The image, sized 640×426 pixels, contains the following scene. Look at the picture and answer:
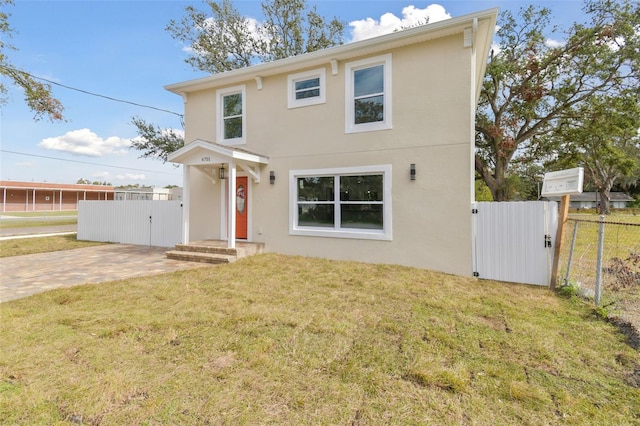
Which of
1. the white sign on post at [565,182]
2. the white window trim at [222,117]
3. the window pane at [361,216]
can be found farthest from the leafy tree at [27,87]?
the white sign on post at [565,182]

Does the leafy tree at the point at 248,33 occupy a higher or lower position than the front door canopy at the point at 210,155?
higher

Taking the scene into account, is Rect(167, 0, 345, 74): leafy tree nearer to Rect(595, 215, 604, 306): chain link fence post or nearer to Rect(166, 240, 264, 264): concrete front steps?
Rect(166, 240, 264, 264): concrete front steps

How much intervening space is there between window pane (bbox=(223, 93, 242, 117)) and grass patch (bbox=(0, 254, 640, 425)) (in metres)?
6.39

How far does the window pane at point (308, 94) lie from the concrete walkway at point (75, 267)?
5.31 m

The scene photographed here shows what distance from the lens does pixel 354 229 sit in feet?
26.5

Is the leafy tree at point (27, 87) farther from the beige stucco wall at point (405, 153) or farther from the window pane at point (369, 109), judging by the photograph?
the window pane at point (369, 109)

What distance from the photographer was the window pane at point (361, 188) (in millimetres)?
7805

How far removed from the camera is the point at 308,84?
28.4ft

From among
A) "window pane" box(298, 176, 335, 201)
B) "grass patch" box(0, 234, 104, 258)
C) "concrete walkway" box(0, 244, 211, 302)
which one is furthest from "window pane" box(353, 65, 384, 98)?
"grass patch" box(0, 234, 104, 258)

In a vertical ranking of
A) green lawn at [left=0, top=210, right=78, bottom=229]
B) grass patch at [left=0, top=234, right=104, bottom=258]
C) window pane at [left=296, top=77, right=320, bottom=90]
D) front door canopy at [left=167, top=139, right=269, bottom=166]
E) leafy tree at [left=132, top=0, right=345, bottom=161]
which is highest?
leafy tree at [left=132, top=0, right=345, bottom=161]

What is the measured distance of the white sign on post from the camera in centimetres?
525

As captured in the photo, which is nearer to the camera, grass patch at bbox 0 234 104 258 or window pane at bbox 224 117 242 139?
grass patch at bbox 0 234 104 258

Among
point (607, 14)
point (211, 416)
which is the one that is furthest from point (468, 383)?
point (607, 14)

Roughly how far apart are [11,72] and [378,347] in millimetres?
18476
